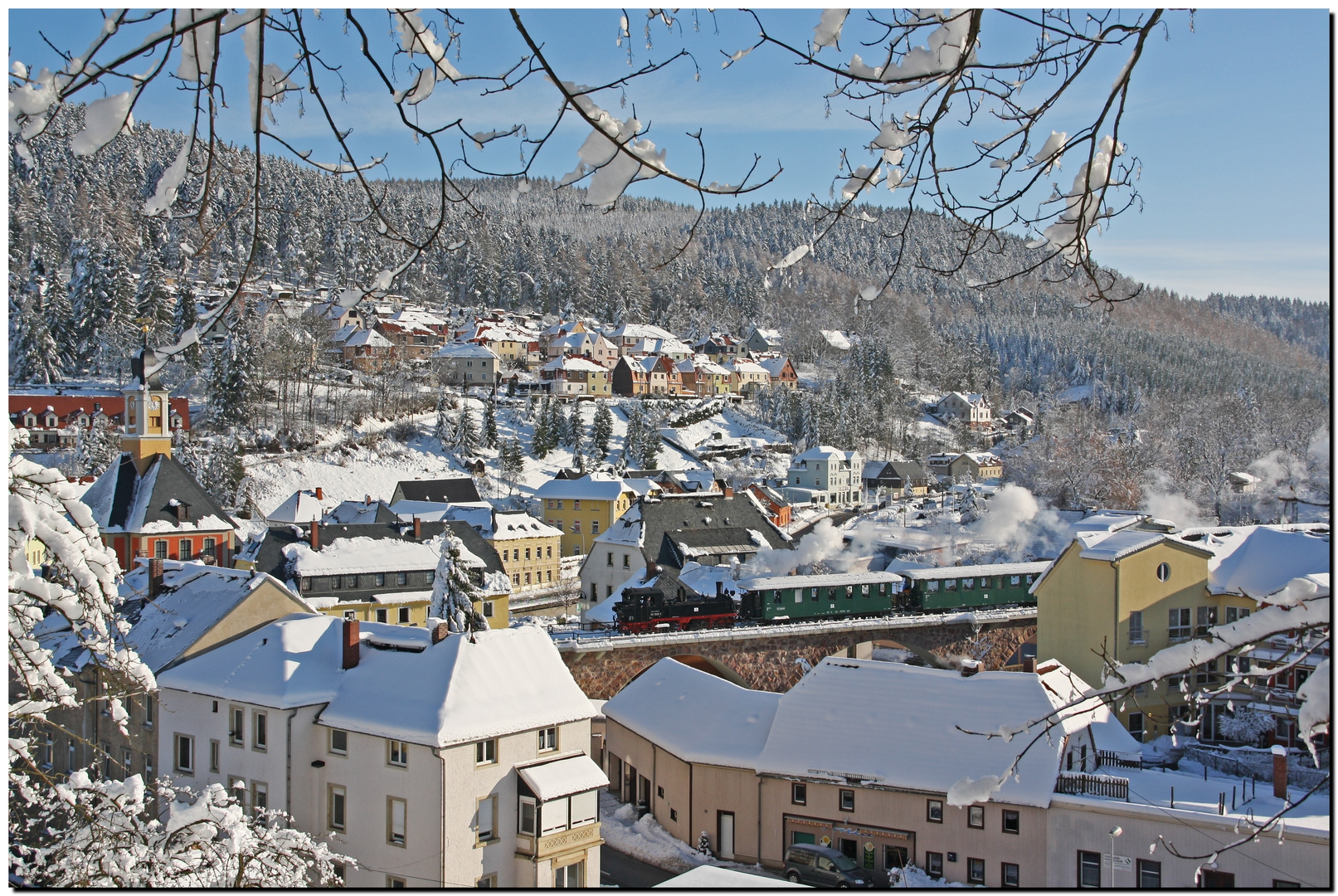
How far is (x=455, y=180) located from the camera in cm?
271

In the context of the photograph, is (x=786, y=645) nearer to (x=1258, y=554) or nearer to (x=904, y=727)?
(x=904, y=727)

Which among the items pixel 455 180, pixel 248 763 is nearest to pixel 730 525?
pixel 248 763

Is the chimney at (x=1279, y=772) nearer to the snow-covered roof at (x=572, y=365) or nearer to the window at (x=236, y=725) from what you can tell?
the window at (x=236, y=725)

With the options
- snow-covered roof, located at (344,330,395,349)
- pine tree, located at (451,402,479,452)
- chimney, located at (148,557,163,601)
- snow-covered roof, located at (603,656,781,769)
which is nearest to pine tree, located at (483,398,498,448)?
pine tree, located at (451,402,479,452)

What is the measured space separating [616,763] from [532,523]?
2071 centimetres

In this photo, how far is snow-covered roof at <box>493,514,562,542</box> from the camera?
3941cm

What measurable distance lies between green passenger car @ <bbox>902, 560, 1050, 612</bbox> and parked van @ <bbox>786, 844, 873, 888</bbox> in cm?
1574

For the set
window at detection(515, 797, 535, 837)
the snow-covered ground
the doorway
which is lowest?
the doorway

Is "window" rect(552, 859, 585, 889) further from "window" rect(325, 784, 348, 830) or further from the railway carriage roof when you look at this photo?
the railway carriage roof

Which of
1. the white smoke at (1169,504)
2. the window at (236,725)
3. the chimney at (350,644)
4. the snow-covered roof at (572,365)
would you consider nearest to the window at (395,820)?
the chimney at (350,644)

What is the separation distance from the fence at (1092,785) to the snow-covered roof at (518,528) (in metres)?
27.7

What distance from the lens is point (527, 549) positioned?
4022cm

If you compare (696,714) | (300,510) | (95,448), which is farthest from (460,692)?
(95,448)

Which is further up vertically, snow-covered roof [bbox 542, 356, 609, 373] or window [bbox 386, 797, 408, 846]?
snow-covered roof [bbox 542, 356, 609, 373]
